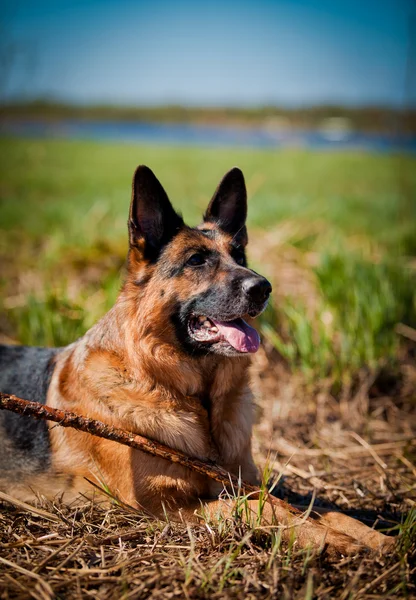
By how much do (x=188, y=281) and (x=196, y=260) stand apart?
19cm

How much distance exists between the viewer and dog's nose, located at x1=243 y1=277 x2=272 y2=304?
9.37 ft

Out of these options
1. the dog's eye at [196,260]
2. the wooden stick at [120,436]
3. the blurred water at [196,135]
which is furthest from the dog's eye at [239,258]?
the blurred water at [196,135]

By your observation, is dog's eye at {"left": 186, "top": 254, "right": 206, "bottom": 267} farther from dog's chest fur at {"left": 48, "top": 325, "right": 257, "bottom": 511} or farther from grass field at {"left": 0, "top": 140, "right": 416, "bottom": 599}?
grass field at {"left": 0, "top": 140, "right": 416, "bottom": 599}

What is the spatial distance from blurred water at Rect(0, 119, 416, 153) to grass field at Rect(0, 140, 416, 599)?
312cm

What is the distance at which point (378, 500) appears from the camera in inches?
A: 131

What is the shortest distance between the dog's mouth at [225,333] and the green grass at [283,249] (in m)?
1.74

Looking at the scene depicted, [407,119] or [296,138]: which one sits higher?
[296,138]

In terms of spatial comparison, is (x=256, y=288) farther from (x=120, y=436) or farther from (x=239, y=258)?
(x=120, y=436)

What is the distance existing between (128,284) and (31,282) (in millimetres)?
4194

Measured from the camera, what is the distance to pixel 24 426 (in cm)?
321

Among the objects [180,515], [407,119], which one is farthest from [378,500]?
[407,119]

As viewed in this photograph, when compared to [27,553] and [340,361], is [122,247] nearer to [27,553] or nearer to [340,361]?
[340,361]

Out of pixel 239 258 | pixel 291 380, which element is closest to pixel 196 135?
pixel 291 380

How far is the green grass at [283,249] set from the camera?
4.70 meters
